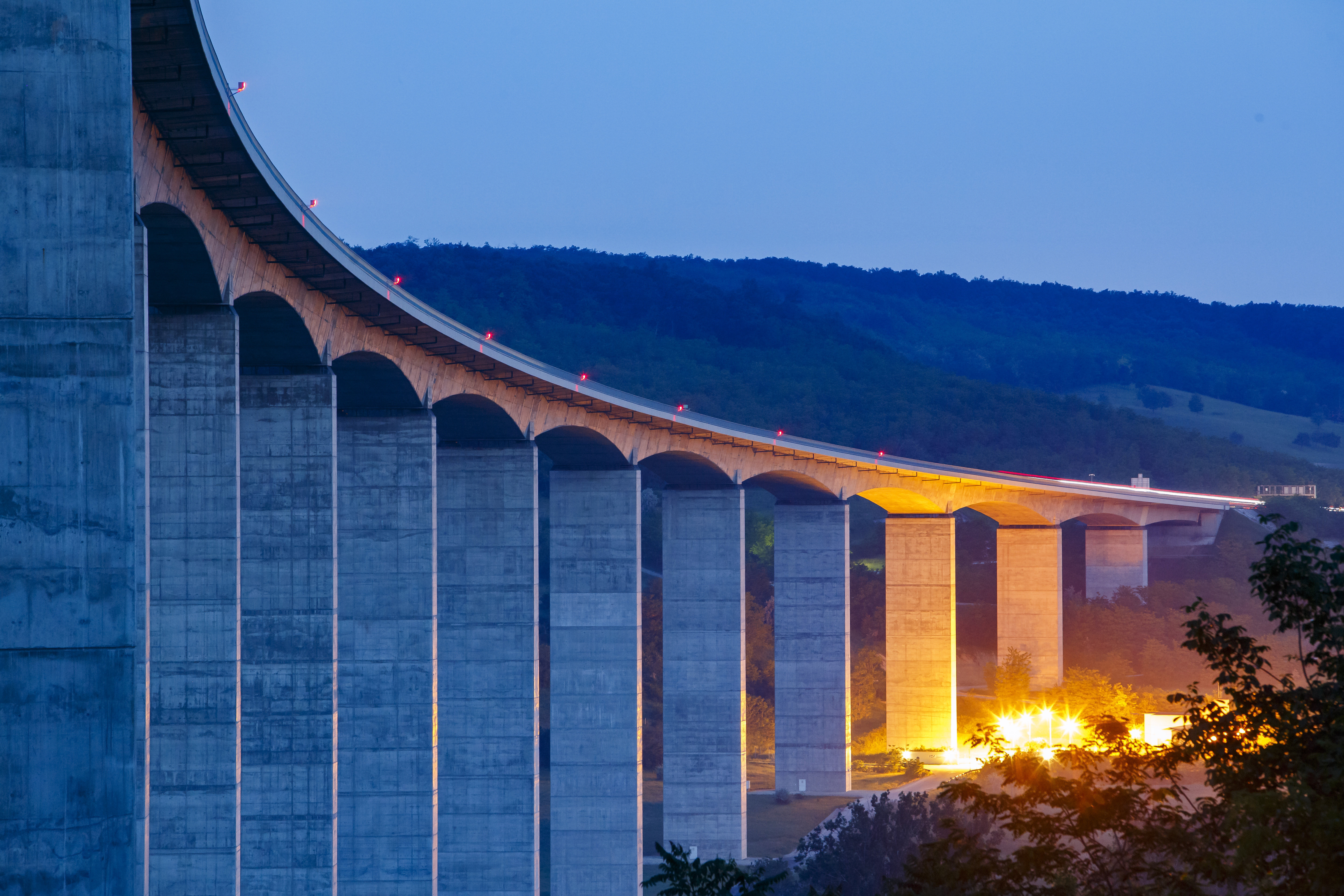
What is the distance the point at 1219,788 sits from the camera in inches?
712

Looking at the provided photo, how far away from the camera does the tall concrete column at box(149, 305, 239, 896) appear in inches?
1079

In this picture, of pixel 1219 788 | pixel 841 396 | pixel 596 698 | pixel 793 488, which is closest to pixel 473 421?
pixel 596 698

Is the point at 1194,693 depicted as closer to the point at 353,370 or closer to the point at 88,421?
the point at 88,421

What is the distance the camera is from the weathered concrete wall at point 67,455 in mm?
16812

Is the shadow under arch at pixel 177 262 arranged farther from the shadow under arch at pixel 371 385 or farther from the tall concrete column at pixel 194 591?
the shadow under arch at pixel 371 385

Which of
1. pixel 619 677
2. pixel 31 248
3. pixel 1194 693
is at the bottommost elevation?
pixel 619 677

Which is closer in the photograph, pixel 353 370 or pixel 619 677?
pixel 353 370

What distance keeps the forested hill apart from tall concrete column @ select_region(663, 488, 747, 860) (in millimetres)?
88740

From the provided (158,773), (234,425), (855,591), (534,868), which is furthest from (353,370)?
(855,591)

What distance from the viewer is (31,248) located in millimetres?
17031

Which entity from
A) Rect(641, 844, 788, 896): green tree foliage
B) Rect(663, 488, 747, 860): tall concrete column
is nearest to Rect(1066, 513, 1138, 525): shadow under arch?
Rect(663, 488, 747, 860): tall concrete column

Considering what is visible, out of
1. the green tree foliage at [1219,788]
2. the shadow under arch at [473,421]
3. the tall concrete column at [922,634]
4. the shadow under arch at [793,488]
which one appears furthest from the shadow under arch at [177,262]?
the tall concrete column at [922,634]

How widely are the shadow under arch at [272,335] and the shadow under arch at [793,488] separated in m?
30.7

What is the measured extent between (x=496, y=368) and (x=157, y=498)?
15.4 metres
